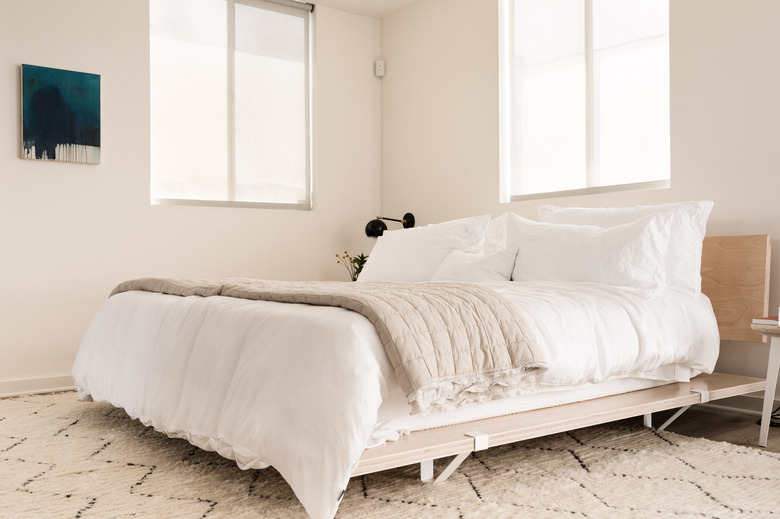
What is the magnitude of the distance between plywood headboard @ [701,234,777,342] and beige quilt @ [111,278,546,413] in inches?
60.4

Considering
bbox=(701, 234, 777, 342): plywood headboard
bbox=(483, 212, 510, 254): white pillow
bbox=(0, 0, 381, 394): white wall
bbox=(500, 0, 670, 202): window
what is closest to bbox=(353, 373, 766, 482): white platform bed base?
bbox=(701, 234, 777, 342): plywood headboard

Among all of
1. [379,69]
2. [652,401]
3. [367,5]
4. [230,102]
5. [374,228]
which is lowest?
[652,401]

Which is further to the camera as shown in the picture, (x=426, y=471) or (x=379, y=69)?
(x=379, y=69)

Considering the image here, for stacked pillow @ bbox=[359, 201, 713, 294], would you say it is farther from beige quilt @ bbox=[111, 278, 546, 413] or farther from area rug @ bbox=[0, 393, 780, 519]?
beige quilt @ bbox=[111, 278, 546, 413]

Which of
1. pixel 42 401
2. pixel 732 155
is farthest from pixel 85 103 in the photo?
pixel 732 155

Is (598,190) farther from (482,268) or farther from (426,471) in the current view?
(426,471)

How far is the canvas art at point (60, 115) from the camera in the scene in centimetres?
410

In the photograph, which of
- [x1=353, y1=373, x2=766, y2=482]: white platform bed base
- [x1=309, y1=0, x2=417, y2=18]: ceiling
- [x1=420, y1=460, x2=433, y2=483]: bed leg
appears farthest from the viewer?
[x1=309, y1=0, x2=417, y2=18]: ceiling

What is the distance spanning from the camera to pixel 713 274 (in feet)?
11.0

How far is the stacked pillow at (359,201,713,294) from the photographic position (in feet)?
9.61

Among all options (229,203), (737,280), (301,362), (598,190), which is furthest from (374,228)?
(301,362)

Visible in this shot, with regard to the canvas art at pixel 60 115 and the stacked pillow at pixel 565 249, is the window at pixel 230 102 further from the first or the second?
the stacked pillow at pixel 565 249

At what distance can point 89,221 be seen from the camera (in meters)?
4.32

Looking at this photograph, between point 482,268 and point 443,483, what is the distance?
1385mm
